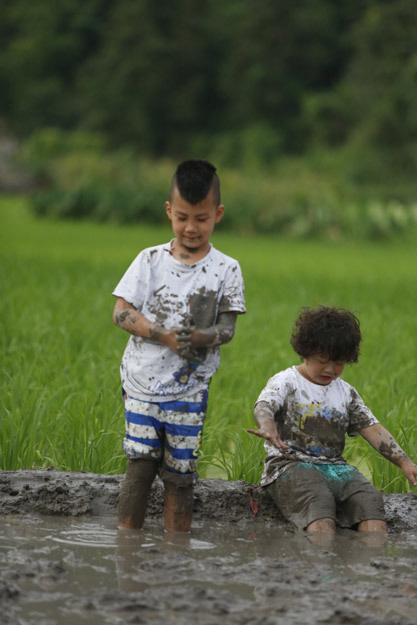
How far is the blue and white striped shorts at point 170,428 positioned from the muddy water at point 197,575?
0.24 m

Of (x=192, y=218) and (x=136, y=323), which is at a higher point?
(x=192, y=218)

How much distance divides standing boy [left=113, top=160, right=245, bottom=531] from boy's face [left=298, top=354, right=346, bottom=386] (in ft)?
1.39

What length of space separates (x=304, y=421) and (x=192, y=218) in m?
0.80

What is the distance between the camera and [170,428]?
2645 mm

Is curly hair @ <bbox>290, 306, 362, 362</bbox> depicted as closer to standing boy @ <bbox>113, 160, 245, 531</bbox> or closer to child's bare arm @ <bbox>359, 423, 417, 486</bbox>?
child's bare arm @ <bbox>359, 423, 417, 486</bbox>

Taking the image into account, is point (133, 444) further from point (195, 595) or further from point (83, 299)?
point (83, 299)

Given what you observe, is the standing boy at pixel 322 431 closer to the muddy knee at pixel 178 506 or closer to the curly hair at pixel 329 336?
the curly hair at pixel 329 336

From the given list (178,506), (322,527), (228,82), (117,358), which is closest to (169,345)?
(178,506)

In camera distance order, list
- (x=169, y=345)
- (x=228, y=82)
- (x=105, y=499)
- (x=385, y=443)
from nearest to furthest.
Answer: (x=169, y=345) < (x=105, y=499) < (x=385, y=443) < (x=228, y=82)

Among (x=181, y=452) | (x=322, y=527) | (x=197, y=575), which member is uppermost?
(x=181, y=452)

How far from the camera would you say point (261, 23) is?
129ft

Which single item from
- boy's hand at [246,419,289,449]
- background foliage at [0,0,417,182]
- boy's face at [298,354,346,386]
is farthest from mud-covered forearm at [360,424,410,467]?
background foliage at [0,0,417,182]

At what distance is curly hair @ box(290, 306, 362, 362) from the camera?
294 centimetres

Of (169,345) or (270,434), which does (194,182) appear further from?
(270,434)
